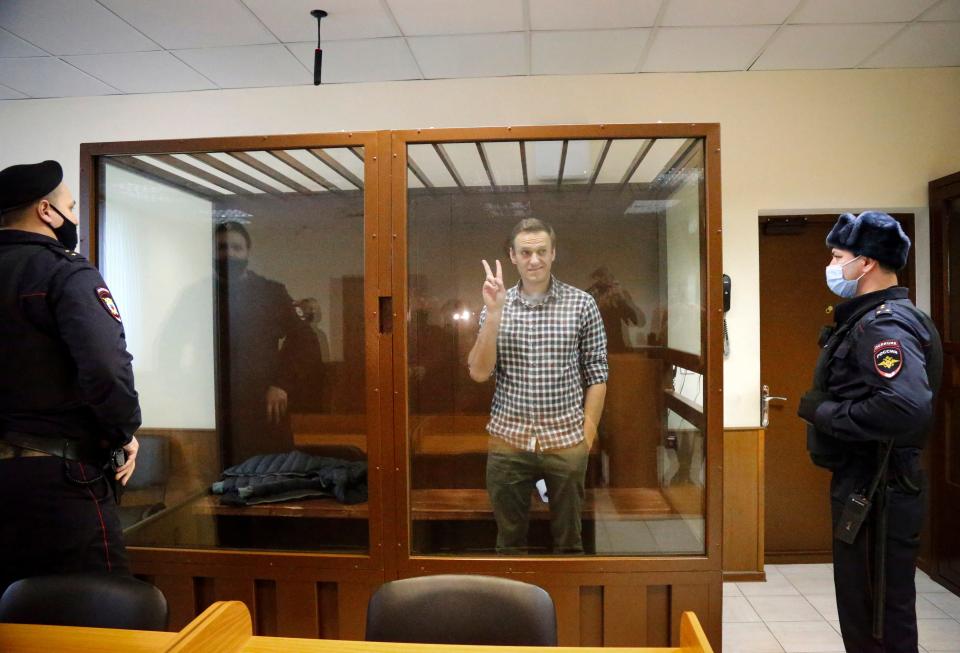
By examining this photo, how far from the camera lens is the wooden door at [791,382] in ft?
11.0

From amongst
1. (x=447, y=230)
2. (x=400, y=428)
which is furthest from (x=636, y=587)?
(x=447, y=230)

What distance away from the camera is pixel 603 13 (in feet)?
8.08

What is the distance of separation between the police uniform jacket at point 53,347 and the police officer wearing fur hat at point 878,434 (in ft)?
7.40

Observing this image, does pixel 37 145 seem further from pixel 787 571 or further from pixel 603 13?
pixel 787 571

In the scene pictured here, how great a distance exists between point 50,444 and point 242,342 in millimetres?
686

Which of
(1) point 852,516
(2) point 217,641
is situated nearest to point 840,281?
(1) point 852,516

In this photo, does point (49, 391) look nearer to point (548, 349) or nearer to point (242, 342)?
point (242, 342)

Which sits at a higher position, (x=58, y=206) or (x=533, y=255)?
(x=58, y=206)

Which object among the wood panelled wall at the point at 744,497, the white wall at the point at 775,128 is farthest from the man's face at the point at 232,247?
the wood panelled wall at the point at 744,497

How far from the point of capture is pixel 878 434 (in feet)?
5.82

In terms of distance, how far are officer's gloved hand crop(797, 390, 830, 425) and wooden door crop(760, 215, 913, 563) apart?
57.7 inches

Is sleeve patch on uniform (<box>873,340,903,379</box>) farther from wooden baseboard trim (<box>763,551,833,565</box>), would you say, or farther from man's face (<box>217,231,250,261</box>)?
man's face (<box>217,231,250,261</box>)

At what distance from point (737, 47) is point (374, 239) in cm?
215

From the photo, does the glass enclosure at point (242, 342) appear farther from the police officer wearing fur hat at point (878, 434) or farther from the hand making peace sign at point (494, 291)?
the police officer wearing fur hat at point (878, 434)
